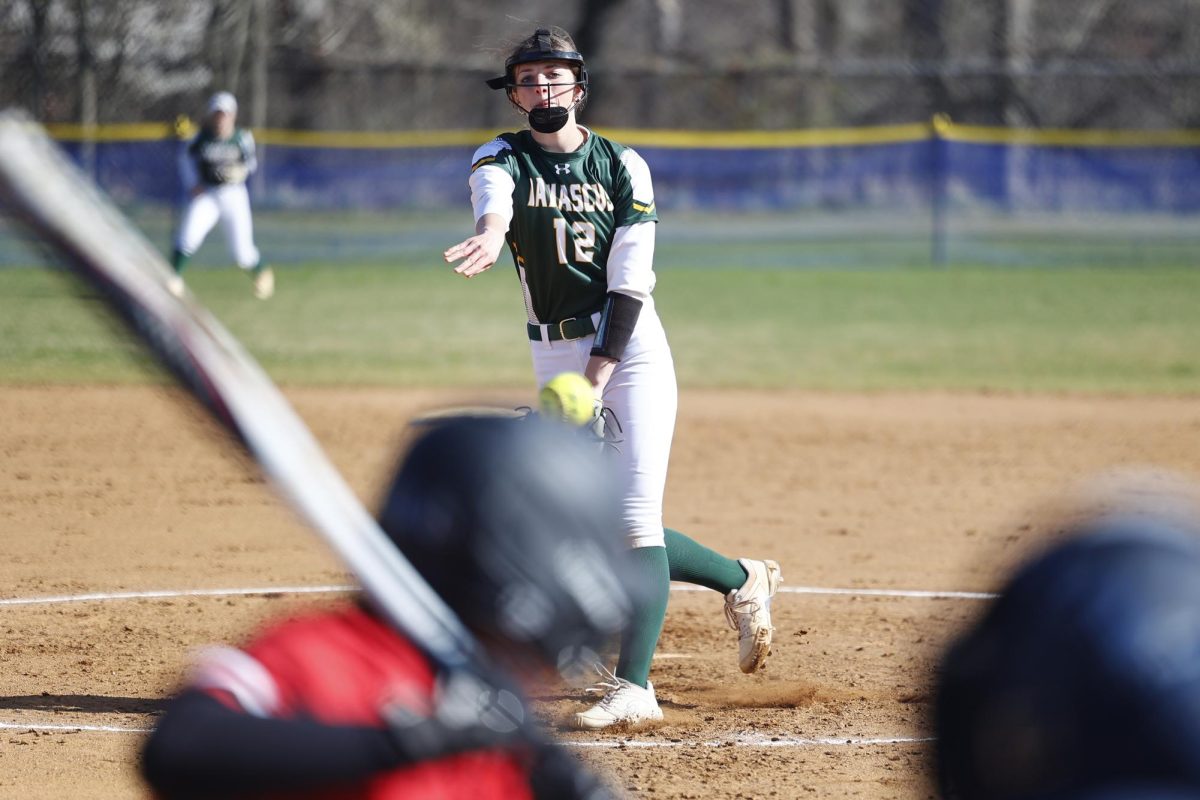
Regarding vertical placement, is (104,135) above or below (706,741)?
above

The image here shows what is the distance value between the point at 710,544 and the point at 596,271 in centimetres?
287

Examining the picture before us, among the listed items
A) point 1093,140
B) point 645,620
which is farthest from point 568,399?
point 1093,140

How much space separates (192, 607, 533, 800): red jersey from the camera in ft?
5.74

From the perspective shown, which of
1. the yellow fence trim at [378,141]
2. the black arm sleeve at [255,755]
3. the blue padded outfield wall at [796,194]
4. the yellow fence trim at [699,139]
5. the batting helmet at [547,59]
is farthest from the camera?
the yellow fence trim at [378,141]

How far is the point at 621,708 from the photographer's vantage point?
456 cm

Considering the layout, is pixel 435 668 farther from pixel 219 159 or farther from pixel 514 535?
pixel 219 159

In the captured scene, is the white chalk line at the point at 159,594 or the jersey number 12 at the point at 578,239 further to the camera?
the white chalk line at the point at 159,594

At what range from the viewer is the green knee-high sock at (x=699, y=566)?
4879mm

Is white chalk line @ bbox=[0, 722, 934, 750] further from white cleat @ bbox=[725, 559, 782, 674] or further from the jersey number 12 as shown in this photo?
the jersey number 12

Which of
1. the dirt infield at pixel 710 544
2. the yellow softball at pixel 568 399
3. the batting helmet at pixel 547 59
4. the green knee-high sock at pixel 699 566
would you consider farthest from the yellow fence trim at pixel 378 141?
the yellow softball at pixel 568 399

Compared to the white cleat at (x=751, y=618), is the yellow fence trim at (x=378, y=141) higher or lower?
higher

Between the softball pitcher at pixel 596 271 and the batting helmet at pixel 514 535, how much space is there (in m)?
2.55

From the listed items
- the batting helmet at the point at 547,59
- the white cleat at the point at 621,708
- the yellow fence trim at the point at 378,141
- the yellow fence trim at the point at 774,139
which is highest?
the batting helmet at the point at 547,59

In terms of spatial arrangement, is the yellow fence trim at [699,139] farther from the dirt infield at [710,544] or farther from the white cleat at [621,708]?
the white cleat at [621,708]
